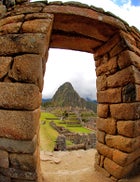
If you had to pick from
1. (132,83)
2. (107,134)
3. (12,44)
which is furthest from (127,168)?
(12,44)

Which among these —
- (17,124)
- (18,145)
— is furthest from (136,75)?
(18,145)

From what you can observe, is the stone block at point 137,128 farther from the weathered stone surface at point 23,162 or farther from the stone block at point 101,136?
the weathered stone surface at point 23,162

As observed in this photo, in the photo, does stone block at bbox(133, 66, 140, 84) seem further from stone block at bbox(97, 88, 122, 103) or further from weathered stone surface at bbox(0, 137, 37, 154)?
weathered stone surface at bbox(0, 137, 37, 154)

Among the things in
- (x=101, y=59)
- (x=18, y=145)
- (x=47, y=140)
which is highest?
(x=101, y=59)

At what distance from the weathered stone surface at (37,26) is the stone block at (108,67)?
4.88ft

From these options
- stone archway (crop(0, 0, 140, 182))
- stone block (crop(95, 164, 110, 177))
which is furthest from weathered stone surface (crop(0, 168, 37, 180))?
stone block (crop(95, 164, 110, 177))

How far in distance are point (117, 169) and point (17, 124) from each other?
2027mm

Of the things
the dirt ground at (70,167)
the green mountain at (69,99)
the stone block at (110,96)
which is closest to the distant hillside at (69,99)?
the green mountain at (69,99)

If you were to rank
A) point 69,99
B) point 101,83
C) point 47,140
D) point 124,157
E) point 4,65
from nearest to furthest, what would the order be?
point 4,65 < point 124,157 < point 101,83 < point 47,140 < point 69,99

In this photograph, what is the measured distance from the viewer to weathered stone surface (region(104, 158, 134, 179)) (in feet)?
10.9

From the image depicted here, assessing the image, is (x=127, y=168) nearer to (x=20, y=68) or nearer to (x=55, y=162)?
(x=55, y=162)

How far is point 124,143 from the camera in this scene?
10.6 feet

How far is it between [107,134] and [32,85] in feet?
6.51

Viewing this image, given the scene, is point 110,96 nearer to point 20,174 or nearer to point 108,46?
point 108,46
